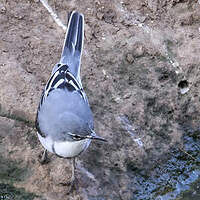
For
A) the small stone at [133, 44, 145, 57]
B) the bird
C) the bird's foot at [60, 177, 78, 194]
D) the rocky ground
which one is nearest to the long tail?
the bird

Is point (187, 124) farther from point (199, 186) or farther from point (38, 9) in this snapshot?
point (38, 9)

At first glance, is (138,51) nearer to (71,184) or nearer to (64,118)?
(64,118)

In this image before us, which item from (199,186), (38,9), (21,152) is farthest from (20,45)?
(199,186)

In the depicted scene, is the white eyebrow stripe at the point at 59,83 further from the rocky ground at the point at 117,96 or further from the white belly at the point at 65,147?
the white belly at the point at 65,147

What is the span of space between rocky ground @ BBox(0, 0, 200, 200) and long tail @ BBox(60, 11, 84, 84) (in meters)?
0.45

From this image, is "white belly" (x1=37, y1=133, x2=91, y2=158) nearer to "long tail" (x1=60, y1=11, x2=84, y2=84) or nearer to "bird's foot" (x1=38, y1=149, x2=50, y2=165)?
"bird's foot" (x1=38, y1=149, x2=50, y2=165)

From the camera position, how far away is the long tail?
24.2 ft

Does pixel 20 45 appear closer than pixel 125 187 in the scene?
No

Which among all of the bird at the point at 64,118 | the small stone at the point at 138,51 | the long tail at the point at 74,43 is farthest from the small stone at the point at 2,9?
the small stone at the point at 138,51

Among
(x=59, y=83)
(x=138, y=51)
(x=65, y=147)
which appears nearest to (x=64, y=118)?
(x=65, y=147)

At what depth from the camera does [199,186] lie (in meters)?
7.54

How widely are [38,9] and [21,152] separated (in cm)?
258

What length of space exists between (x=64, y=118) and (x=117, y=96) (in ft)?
4.88

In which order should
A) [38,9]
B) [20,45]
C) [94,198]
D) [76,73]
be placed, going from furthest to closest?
[38,9] < [20,45] < [76,73] < [94,198]
